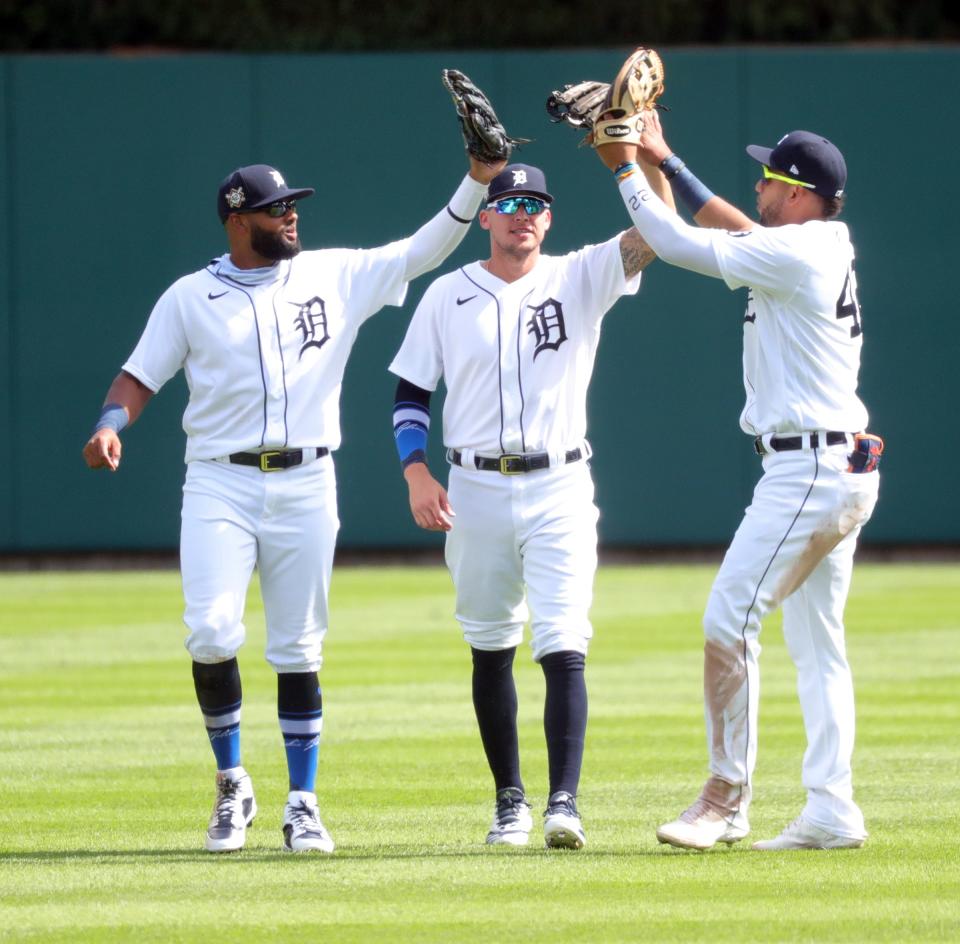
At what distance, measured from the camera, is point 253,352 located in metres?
6.63

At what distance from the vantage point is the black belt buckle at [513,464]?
21.6ft

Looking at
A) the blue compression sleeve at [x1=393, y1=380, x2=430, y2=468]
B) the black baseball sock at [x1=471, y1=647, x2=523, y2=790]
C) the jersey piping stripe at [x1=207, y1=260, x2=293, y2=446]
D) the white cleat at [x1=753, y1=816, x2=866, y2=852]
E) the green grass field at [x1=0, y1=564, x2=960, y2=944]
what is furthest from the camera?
the blue compression sleeve at [x1=393, y1=380, x2=430, y2=468]

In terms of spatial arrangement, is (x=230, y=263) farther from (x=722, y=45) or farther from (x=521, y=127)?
(x=722, y=45)

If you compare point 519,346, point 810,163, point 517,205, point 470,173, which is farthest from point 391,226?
point 810,163

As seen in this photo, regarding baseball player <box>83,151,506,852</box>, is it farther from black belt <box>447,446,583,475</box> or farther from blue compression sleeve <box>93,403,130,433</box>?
black belt <box>447,446,583,475</box>

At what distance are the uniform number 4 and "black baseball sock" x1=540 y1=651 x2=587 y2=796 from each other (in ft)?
4.51

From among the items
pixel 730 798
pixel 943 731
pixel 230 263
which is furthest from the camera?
pixel 943 731

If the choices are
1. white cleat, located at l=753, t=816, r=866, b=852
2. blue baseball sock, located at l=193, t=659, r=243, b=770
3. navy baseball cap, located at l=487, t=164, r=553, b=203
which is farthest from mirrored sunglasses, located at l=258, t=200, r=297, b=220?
white cleat, located at l=753, t=816, r=866, b=852

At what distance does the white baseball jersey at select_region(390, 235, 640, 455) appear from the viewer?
6.62 meters

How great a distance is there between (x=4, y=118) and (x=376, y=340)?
15.7 ft

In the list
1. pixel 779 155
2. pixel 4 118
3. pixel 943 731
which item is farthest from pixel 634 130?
pixel 4 118

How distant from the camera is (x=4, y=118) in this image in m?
22.0

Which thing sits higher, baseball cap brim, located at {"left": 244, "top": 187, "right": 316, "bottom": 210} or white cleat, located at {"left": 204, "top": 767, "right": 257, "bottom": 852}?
baseball cap brim, located at {"left": 244, "top": 187, "right": 316, "bottom": 210}

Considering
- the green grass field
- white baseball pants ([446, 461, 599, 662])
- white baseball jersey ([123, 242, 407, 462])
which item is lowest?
the green grass field
